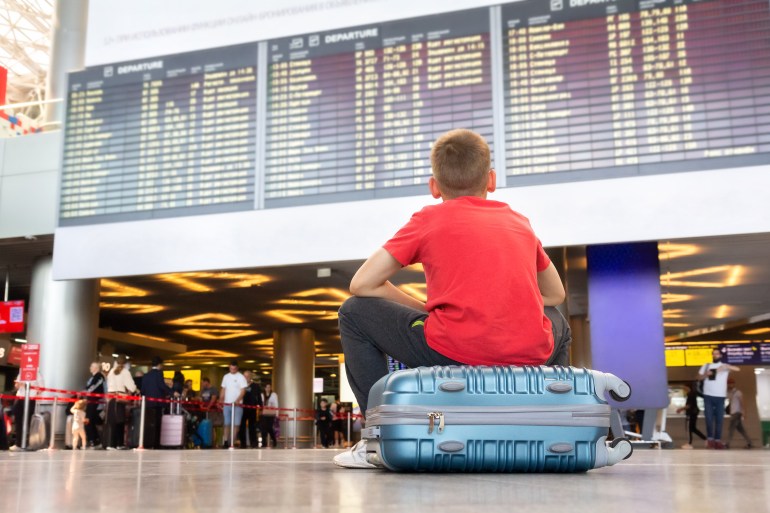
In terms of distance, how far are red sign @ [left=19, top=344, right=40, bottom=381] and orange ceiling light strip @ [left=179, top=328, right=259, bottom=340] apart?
775 cm

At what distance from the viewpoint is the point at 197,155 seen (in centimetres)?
955

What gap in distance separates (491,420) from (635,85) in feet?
22.3

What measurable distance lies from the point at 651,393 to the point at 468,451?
6.53 meters

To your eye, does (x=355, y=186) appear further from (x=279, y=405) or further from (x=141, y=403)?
(x=279, y=405)

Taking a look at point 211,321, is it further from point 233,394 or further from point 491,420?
point 491,420

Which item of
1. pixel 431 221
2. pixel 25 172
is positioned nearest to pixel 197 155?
pixel 25 172

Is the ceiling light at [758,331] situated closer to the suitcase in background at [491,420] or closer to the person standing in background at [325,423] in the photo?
the person standing in background at [325,423]

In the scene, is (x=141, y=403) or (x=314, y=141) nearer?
(x=314, y=141)

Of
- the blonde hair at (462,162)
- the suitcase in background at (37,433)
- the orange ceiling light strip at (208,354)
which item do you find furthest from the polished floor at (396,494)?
the orange ceiling light strip at (208,354)

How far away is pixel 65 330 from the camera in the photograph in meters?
11.0

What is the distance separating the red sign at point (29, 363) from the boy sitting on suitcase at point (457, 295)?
8686 mm

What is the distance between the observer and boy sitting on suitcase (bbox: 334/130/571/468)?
7.61 ft

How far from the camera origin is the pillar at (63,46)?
1153 cm

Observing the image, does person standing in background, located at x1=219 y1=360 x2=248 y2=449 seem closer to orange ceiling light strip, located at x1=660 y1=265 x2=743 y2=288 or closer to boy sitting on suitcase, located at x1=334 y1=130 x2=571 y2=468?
orange ceiling light strip, located at x1=660 y1=265 x2=743 y2=288
